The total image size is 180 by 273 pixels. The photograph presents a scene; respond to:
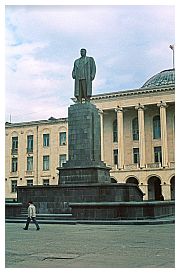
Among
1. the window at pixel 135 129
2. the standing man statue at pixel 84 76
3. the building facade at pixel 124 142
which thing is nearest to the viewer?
the standing man statue at pixel 84 76

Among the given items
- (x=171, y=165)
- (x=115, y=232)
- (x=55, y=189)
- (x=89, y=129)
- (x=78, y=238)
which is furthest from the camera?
(x=171, y=165)

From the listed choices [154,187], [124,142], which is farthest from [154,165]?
[124,142]

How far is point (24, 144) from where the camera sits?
61.3m

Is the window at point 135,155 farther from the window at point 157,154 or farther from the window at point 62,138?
the window at point 62,138

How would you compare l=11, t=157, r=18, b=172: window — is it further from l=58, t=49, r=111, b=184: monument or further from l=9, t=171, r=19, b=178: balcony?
l=58, t=49, r=111, b=184: monument

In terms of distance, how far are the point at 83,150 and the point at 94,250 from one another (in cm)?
1156

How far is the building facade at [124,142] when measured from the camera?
179 ft

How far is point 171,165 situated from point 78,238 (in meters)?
44.0

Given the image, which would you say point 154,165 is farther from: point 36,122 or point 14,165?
point 14,165

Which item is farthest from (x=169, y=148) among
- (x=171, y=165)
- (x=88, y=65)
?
(x=88, y=65)

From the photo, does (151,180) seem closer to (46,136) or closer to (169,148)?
(169,148)

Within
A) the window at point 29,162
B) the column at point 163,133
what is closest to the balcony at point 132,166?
the column at point 163,133

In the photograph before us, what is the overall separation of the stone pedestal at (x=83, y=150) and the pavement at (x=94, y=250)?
6.60 metres

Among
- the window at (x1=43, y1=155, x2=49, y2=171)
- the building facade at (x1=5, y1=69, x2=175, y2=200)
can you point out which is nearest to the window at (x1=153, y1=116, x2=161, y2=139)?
the building facade at (x1=5, y1=69, x2=175, y2=200)
